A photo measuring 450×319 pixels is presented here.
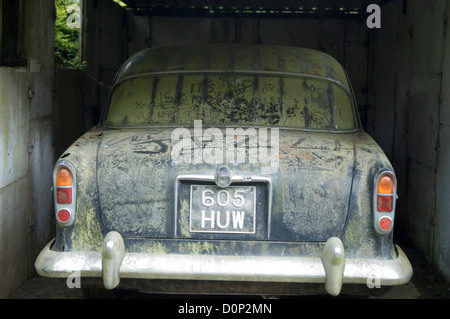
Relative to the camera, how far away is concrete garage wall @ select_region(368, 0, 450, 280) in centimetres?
573

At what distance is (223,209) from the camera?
3930mm

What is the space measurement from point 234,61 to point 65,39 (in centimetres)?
544

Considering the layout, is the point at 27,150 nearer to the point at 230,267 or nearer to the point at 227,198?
the point at 227,198

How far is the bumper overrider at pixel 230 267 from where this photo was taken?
12.1 ft

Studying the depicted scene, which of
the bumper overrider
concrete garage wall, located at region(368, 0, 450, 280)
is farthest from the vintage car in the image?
concrete garage wall, located at region(368, 0, 450, 280)

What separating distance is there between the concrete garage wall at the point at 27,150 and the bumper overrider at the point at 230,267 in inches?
47.5

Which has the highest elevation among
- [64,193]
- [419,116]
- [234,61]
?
[234,61]

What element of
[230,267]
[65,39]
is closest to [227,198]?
[230,267]

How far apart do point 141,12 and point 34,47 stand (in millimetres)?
4486

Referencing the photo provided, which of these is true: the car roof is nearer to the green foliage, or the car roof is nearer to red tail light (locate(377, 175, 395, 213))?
red tail light (locate(377, 175, 395, 213))

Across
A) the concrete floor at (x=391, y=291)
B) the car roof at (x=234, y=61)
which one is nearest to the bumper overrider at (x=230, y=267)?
the concrete floor at (x=391, y=291)

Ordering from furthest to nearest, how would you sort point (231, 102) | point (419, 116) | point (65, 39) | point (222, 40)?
1. point (65, 39)
2. point (222, 40)
3. point (419, 116)
4. point (231, 102)

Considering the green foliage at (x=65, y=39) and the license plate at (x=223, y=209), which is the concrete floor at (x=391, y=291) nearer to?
the license plate at (x=223, y=209)

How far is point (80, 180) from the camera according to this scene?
13.3ft
